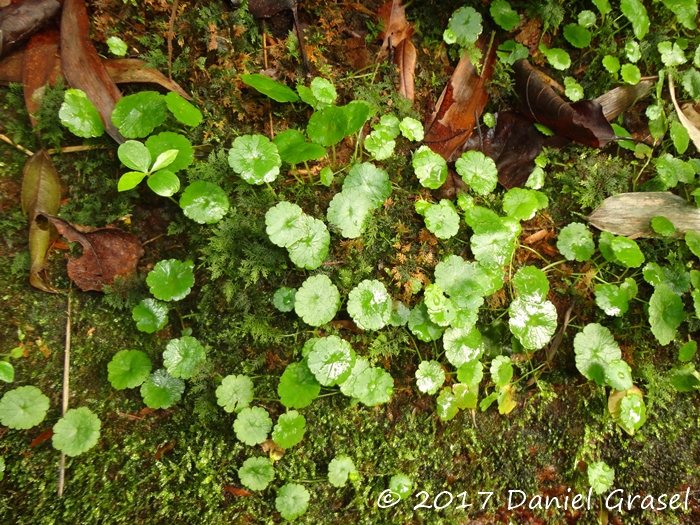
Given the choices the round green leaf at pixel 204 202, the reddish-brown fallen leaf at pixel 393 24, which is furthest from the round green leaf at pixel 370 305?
the reddish-brown fallen leaf at pixel 393 24

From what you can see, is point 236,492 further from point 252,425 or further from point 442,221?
point 442,221

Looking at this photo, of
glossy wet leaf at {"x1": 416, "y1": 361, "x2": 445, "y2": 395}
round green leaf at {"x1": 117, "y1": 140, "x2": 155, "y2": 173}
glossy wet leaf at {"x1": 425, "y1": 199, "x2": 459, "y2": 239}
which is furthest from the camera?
glossy wet leaf at {"x1": 425, "y1": 199, "x2": 459, "y2": 239}

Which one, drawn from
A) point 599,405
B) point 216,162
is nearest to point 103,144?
point 216,162

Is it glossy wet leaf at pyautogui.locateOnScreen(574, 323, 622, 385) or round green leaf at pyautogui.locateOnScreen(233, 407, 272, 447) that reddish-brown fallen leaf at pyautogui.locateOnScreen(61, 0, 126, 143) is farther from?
glossy wet leaf at pyautogui.locateOnScreen(574, 323, 622, 385)

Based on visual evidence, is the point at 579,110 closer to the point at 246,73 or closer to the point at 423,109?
the point at 423,109

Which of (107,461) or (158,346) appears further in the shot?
(158,346)

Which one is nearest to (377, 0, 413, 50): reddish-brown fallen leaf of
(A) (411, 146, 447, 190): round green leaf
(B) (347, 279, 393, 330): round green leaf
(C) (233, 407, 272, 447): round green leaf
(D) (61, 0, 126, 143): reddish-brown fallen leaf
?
(A) (411, 146, 447, 190): round green leaf
